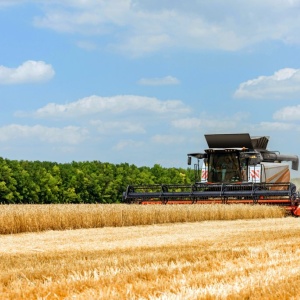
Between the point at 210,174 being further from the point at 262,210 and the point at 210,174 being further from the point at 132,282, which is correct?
the point at 132,282

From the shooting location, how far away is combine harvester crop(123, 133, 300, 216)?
2324 cm

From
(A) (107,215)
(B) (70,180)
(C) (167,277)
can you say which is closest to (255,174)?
(A) (107,215)

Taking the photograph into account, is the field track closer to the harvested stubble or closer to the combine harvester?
the harvested stubble

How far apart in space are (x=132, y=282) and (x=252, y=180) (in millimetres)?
19351

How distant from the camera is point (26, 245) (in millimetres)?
11781

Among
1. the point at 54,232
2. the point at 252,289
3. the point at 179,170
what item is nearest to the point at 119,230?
the point at 54,232

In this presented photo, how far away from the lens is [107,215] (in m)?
17.5

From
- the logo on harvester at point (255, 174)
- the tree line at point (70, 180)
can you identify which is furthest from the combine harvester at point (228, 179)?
the tree line at point (70, 180)

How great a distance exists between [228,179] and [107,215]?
29.2ft

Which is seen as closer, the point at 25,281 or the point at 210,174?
the point at 25,281

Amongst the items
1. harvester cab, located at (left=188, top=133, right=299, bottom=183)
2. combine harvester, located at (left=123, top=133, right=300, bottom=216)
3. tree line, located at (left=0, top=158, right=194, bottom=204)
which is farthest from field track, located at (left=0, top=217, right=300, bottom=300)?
Result: tree line, located at (left=0, top=158, right=194, bottom=204)

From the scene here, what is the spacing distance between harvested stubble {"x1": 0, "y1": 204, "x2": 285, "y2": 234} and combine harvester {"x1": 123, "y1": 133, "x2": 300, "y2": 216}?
1.70 m

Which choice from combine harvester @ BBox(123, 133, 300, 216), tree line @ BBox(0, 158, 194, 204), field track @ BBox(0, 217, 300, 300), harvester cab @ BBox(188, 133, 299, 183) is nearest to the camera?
field track @ BBox(0, 217, 300, 300)

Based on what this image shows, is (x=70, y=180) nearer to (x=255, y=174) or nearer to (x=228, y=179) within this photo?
(x=228, y=179)
